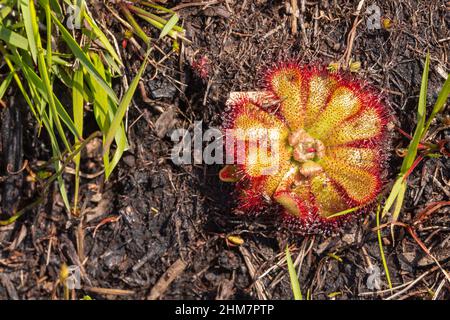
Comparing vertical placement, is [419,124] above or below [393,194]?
above

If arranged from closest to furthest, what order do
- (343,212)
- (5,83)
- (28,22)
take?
(28,22) → (343,212) → (5,83)

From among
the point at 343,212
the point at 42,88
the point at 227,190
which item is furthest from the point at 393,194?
the point at 42,88

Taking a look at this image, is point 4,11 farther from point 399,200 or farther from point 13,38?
point 399,200

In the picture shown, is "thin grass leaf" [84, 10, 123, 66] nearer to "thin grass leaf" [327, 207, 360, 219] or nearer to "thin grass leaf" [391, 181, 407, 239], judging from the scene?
"thin grass leaf" [327, 207, 360, 219]

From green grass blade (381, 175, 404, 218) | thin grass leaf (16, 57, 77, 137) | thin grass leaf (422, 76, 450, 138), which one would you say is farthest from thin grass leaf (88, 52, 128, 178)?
thin grass leaf (422, 76, 450, 138)
